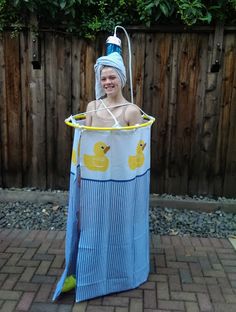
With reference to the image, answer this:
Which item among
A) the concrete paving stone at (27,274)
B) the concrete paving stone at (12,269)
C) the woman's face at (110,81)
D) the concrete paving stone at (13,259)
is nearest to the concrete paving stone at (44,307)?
the concrete paving stone at (27,274)

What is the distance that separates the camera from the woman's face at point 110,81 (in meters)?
2.66

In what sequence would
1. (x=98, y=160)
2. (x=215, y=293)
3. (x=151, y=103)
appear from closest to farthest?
(x=98, y=160) → (x=215, y=293) → (x=151, y=103)

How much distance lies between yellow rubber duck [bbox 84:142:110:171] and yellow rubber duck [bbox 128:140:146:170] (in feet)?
0.60

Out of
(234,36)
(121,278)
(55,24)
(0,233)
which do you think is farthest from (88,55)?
(121,278)

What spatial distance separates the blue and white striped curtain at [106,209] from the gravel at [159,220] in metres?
1.21

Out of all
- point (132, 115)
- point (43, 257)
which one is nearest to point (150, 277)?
point (43, 257)

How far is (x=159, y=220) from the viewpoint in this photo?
4.21m

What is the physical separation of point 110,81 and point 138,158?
595 millimetres

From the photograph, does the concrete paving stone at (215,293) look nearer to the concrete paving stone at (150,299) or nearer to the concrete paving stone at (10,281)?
the concrete paving stone at (150,299)

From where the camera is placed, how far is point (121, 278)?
2.85 meters

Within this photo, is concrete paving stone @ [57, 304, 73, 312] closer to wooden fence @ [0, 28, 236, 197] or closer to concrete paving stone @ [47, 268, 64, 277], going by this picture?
concrete paving stone @ [47, 268, 64, 277]

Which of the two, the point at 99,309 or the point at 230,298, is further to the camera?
the point at 230,298

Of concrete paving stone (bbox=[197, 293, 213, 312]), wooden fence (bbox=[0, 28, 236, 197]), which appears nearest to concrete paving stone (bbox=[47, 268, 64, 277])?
concrete paving stone (bbox=[197, 293, 213, 312])

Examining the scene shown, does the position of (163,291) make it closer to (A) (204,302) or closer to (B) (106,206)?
(A) (204,302)
